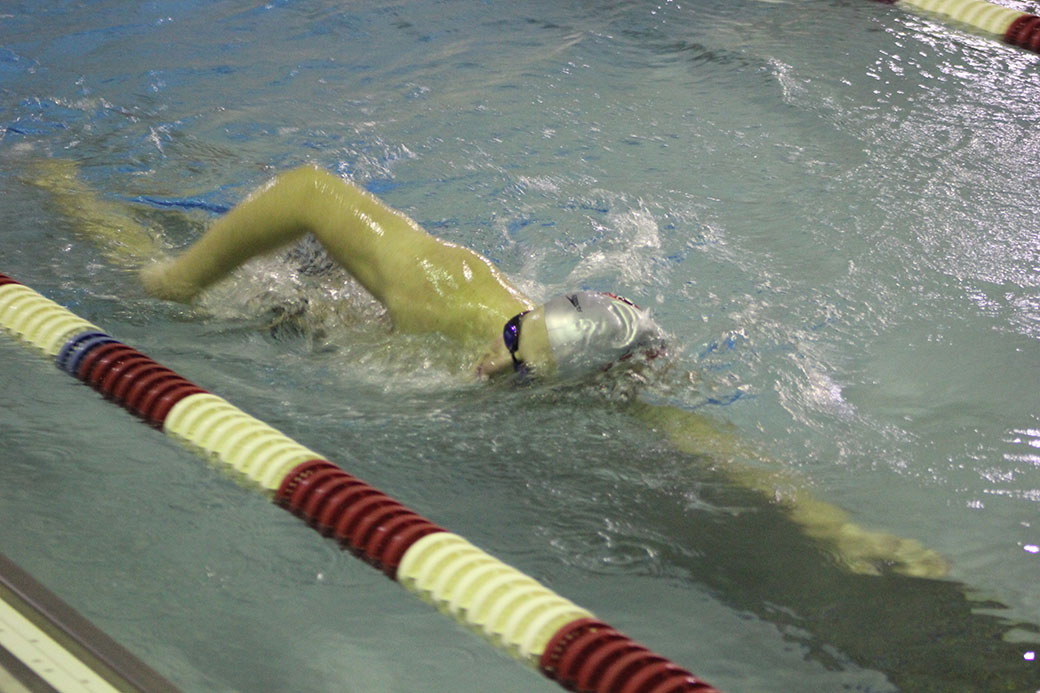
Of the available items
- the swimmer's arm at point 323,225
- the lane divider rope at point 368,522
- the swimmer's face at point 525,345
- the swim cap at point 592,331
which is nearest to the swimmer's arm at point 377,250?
the swimmer's arm at point 323,225

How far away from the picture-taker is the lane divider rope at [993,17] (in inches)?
225

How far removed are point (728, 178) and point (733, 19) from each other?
240cm

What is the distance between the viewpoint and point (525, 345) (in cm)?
253

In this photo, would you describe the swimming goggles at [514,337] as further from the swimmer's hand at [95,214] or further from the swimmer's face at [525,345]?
the swimmer's hand at [95,214]

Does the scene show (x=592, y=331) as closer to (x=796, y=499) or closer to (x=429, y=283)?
(x=429, y=283)

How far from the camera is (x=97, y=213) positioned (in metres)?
3.81

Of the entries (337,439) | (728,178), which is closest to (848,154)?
(728,178)

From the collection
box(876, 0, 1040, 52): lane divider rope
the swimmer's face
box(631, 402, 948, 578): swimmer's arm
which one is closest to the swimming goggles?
the swimmer's face

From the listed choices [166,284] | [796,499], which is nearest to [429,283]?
[166,284]

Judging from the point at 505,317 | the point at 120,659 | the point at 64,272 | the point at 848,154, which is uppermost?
the point at 848,154

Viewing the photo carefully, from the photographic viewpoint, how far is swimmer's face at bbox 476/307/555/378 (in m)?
2.51

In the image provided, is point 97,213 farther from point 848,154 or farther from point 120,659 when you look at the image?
point 848,154

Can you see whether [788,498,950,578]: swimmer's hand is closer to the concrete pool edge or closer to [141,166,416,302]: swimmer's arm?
[141,166,416,302]: swimmer's arm

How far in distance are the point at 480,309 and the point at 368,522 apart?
823 millimetres
